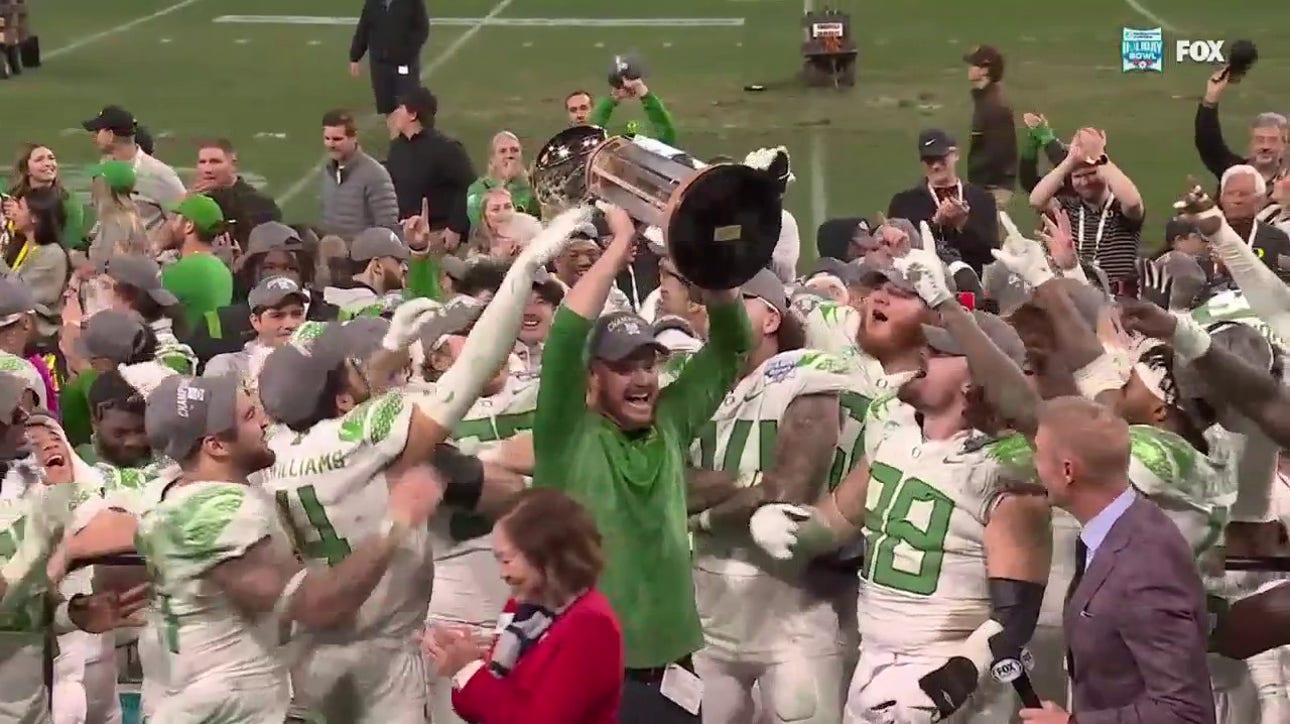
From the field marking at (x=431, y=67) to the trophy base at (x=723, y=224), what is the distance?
11320 millimetres

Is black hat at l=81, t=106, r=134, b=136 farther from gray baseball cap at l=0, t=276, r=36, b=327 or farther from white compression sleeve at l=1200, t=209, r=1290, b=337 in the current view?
white compression sleeve at l=1200, t=209, r=1290, b=337

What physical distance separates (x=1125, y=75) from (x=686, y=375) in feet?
55.0

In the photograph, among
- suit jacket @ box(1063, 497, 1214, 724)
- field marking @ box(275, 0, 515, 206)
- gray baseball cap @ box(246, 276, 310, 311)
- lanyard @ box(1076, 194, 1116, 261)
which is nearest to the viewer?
suit jacket @ box(1063, 497, 1214, 724)

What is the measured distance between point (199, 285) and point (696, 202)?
14.4ft

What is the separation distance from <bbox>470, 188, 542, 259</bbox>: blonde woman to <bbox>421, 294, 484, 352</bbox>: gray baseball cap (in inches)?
103

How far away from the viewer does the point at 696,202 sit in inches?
167

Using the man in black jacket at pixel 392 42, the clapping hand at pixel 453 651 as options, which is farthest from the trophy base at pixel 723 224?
the man in black jacket at pixel 392 42

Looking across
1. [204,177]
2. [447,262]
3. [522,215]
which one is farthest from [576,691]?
[204,177]

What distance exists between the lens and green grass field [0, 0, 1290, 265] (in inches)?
664

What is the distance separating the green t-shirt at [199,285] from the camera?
7980 mm

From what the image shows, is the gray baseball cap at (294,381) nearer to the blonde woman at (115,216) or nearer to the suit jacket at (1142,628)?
the suit jacket at (1142,628)

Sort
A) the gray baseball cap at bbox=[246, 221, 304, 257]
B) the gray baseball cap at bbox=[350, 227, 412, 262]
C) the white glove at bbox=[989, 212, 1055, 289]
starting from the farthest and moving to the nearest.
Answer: the gray baseball cap at bbox=[246, 221, 304, 257]
the gray baseball cap at bbox=[350, 227, 412, 262]
the white glove at bbox=[989, 212, 1055, 289]

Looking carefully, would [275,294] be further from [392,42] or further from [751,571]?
[392,42]

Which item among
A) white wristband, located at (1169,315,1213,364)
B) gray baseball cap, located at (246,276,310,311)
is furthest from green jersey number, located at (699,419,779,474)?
gray baseball cap, located at (246,276,310,311)
